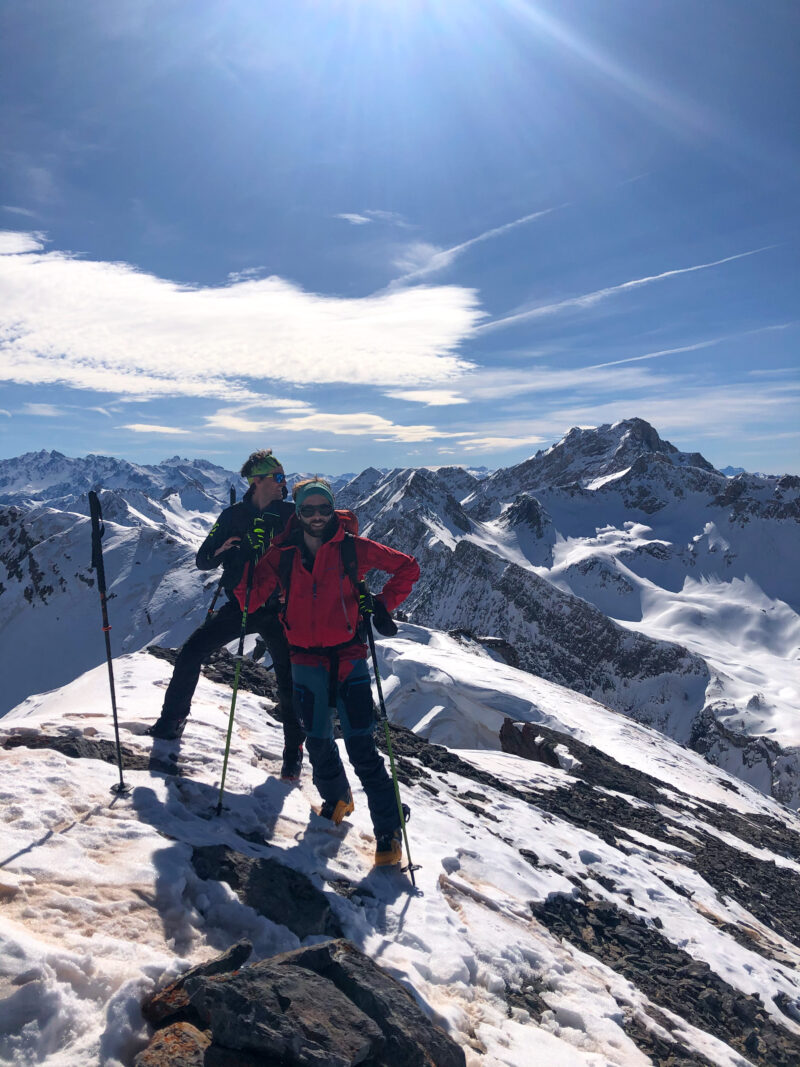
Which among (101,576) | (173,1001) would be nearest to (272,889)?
(173,1001)

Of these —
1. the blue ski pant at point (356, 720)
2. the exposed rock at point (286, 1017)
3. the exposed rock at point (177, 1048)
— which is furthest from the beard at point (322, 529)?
the exposed rock at point (177, 1048)

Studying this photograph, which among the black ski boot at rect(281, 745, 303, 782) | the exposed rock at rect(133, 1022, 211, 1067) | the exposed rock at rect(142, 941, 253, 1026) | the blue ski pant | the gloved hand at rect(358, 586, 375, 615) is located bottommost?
the black ski boot at rect(281, 745, 303, 782)

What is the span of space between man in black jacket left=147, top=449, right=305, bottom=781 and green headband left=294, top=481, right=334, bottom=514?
1163mm

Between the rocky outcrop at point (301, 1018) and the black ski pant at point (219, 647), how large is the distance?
13.8 ft

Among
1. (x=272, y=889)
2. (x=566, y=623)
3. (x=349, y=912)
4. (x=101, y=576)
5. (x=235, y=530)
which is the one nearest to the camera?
(x=272, y=889)

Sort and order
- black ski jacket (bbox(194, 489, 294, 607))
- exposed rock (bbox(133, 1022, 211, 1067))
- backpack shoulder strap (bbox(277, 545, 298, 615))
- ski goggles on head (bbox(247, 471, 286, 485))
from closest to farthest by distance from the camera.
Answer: exposed rock (bbox(133, 1022, 211, 1067)), backpack shoulder strap (bbox(277, 545, 298, 615)), black ski jacket (bbox(194, 489, 294, 607)), ski goggles on head (bbox(247, 471, 286, 485))

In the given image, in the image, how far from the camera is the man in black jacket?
8141 millimetres

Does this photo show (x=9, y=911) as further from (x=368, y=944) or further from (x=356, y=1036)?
(x=368, y=944)

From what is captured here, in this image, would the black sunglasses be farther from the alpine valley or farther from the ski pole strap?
the alpine valley

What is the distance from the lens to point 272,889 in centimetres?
555

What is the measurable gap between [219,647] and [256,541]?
1.82 meters

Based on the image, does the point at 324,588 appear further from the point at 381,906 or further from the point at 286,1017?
the point at 286,1017

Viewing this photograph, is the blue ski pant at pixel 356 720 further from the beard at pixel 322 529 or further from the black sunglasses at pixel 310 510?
the black sunglasses at pixel 310 510

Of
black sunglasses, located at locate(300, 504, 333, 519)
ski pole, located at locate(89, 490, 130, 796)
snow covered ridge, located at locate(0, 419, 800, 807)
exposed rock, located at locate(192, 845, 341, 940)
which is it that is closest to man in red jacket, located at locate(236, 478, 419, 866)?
black sunglasses, located at locate(300, 504, 333, 519)
